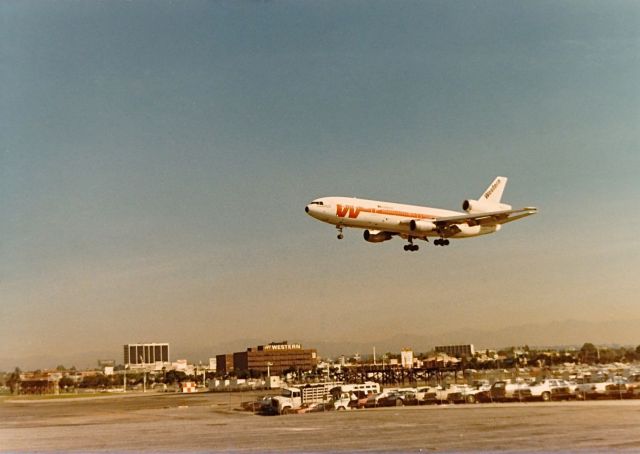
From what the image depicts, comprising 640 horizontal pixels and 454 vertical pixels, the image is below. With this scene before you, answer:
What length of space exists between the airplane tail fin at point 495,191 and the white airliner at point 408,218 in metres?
7.27

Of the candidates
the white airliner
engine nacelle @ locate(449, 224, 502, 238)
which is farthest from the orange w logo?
engine nacelle @ locate(449, 224, 502, 238)

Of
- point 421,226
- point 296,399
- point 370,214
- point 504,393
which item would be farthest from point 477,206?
point 296,399

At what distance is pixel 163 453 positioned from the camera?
31.8 metres

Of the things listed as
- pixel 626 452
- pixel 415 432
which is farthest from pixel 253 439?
pixel 626 452

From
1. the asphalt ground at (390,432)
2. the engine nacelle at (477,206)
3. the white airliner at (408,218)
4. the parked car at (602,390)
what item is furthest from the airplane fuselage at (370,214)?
the parked car at (602,390)

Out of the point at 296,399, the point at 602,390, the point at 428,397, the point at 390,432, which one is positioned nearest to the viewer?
the point at 390,432

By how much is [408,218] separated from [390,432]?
100 feet

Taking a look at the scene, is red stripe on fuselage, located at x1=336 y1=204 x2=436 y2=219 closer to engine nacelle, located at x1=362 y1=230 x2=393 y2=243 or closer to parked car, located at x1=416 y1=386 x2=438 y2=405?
engine nacelle, located at x1=362 y1=230 x2=393 y2=243

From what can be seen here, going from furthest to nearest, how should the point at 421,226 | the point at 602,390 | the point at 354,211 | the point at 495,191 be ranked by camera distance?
the point at 495,191, the point at 421,226, the point at 354,211, the point at 602,390

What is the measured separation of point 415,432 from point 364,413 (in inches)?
662

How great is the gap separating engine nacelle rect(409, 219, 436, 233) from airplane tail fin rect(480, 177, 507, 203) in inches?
755

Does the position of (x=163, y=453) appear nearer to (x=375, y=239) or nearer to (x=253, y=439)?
(x=253, y=439)

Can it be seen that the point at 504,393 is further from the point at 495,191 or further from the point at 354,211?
the point at 495,191

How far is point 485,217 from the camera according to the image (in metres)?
66.1
